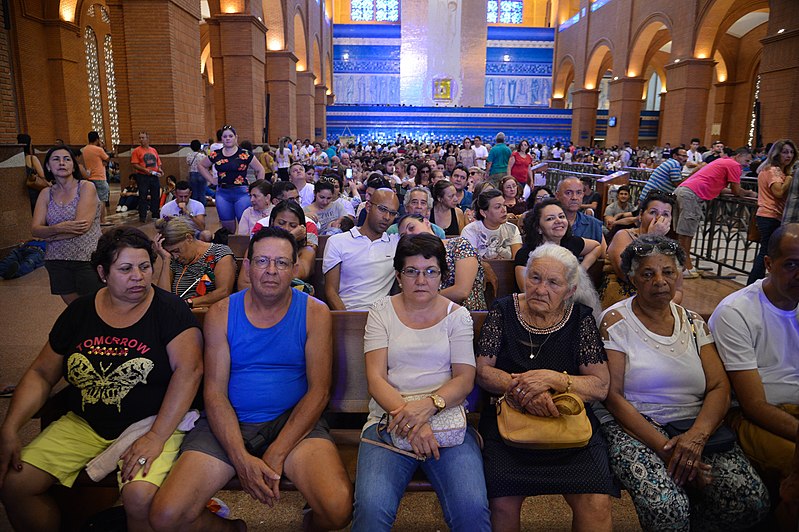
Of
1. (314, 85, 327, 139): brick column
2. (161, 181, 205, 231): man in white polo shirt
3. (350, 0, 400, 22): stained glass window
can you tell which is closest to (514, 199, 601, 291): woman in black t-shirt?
(161, 181, 205, 231): man in white polo shirt

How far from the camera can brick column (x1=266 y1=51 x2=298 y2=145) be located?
18062 millimetres

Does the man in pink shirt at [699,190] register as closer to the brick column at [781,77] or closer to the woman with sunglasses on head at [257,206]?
the woman with sunglasses on head at [257,206]

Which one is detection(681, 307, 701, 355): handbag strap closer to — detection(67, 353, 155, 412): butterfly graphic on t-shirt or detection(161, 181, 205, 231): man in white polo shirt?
detection(67, 353, 155, 412): butterfly graphic on t-shirt

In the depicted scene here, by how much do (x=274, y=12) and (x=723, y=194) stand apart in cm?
1523

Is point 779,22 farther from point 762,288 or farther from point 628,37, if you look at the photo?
point 762,288

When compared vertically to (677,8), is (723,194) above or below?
below

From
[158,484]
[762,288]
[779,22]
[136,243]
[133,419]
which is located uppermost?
[779,22]

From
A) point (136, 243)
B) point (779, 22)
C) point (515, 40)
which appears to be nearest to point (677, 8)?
point (779, 22)

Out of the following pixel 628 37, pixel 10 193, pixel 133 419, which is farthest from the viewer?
pixel 628 37

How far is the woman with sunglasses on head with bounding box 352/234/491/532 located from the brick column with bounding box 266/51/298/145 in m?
16.4

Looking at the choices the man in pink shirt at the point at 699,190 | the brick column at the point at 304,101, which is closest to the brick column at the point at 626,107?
the brick column at the point at 304,101

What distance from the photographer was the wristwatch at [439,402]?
2303 millimetres

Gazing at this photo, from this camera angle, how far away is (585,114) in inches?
1121

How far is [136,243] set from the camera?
2428 millimetres
